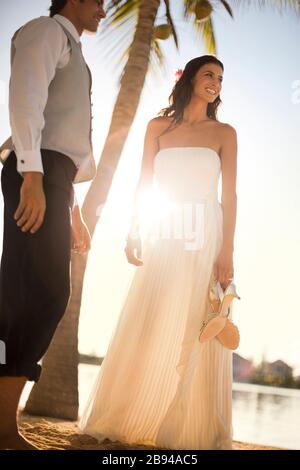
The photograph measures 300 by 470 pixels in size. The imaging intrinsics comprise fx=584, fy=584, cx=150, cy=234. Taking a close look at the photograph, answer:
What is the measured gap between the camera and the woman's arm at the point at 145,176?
390 cm

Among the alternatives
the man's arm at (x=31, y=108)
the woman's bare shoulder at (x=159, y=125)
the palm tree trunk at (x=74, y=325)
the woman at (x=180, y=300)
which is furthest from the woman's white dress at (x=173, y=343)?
the palm tree trunk at (x=74, y=325)

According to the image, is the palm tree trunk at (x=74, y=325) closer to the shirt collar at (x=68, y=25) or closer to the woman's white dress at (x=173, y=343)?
the woman's white dress at (x=173, y=343)

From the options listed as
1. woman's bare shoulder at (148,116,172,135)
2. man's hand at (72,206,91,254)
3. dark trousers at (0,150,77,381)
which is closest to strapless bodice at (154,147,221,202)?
woman's bare shoulder at (148,116,172,135)

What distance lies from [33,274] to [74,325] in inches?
152

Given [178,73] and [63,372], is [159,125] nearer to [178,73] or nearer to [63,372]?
[178,73]

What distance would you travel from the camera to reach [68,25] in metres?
2.90

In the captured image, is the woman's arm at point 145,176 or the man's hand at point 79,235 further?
the woman's arm at point 145,176

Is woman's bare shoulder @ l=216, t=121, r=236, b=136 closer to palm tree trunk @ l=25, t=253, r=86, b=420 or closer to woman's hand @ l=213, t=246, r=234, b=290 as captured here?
woman's hand @ l=213, t=246, r=234, b=290

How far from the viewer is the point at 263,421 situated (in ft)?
32.2

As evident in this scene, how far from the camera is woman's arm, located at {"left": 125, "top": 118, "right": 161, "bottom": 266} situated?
12.8 ft

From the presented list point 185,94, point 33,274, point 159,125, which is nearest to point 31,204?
point 33,274

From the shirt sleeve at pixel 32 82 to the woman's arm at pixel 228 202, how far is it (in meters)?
1.44

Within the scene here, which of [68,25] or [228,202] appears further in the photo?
[228,202]

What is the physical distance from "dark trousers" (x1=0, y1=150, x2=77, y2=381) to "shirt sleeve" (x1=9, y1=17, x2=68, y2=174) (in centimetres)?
15
